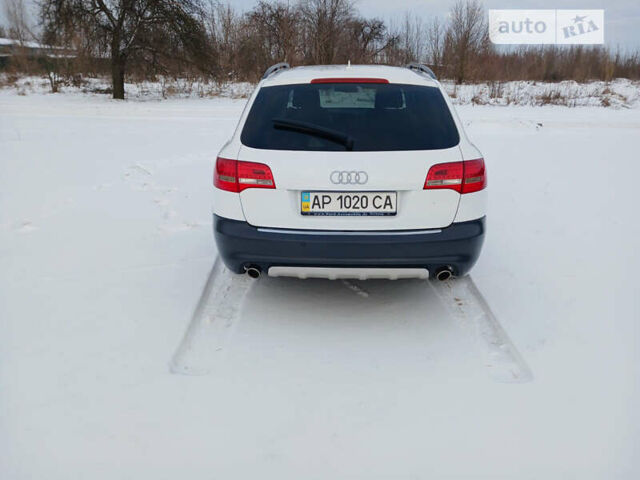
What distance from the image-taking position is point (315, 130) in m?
3.34

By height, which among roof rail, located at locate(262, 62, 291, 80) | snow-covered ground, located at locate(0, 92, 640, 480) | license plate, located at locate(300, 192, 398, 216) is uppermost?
roof rail, located at locate(262, 62, 291, 80)

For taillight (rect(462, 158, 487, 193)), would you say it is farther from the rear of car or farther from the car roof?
the car roof

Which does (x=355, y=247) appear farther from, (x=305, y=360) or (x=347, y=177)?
(x=305, y=360)

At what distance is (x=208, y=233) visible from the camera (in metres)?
5.54

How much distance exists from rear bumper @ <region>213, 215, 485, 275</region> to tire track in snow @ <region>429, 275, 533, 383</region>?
493mm

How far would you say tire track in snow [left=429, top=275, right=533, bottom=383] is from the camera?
310cm

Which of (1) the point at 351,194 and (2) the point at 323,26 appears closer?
(1) the point at 351,194

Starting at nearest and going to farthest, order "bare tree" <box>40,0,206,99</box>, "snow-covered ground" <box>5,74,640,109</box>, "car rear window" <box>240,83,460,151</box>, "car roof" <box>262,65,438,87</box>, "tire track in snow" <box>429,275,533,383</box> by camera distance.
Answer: "tire track in snow" <box>429,275,533,383</box>, "car rear window" <box>240,83,460,151</box>, "car roof" <box>262,65,438,87</box>, "snow-covered ground" <box>5,74,640,109</box>, "bare tree" <box>40,0,206,99</box>

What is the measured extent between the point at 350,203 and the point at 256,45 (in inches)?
1280

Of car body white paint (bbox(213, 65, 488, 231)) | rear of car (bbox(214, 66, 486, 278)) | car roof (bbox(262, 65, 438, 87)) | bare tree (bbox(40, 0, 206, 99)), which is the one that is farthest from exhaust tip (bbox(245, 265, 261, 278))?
bare tree (bbox(40, 0, 206, 99))

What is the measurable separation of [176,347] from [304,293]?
1163 millimetres

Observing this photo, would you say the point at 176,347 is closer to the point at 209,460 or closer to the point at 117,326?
the point at 117,326

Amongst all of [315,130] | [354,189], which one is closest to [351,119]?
[315,130]

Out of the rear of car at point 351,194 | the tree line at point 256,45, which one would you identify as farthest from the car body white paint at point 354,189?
the tree line at point 256,45
